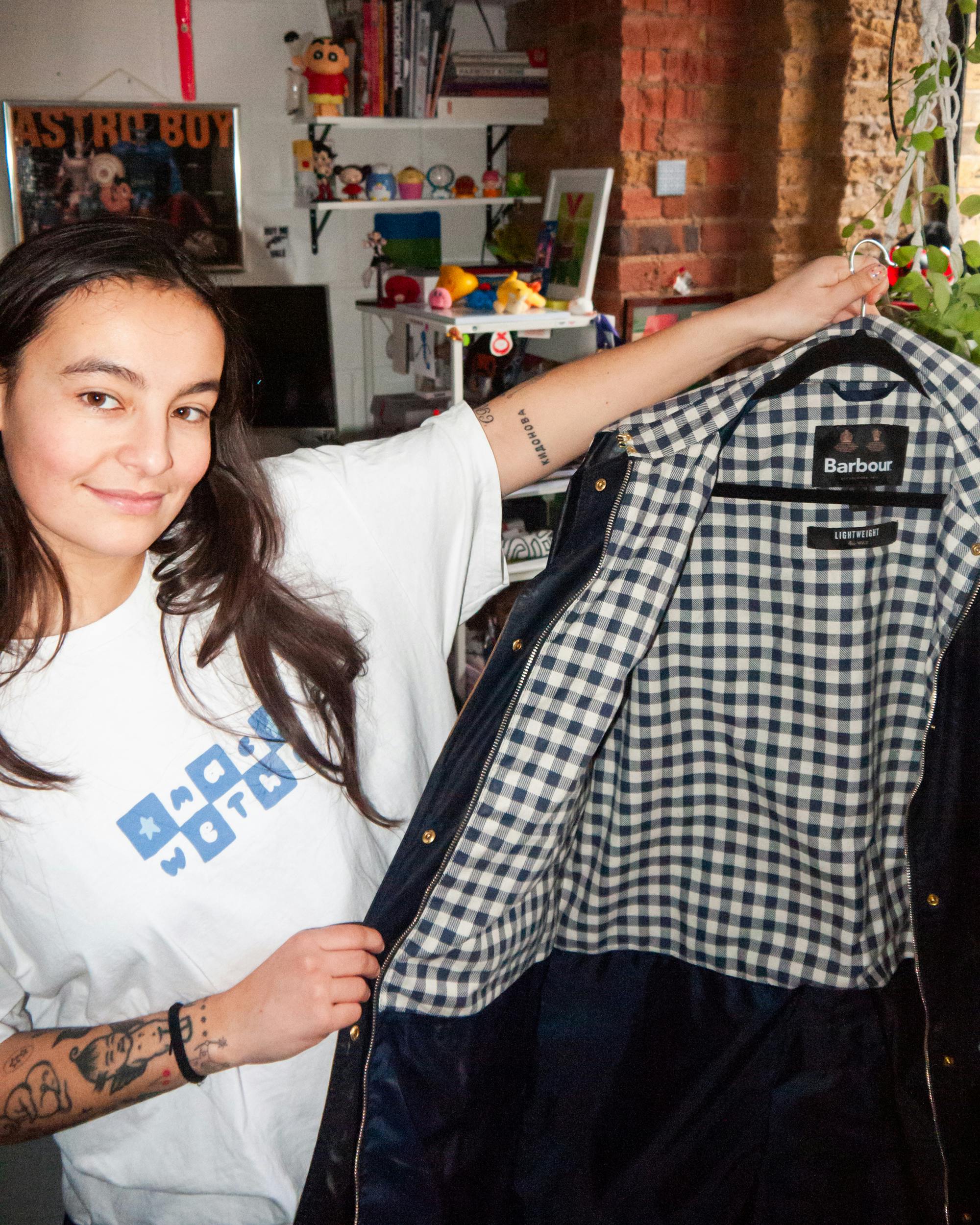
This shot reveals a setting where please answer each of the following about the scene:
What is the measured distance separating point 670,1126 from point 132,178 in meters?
2.69

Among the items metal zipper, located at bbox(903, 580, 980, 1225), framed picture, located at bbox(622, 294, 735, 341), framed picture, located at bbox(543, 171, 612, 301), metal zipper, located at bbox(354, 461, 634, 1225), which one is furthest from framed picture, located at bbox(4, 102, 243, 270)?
metal zipper, located at bbox(903, 580, 980, 1225)

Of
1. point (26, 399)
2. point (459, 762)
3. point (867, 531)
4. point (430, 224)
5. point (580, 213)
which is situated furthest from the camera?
point (430, 224)

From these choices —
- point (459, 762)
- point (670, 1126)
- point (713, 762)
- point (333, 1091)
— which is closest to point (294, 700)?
point (459, 762)

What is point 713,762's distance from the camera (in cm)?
118

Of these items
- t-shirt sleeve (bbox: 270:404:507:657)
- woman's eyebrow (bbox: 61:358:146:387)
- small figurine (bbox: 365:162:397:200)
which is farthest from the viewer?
small figurine (bbox: 365:162:397:200)

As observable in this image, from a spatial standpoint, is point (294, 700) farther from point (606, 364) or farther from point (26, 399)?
point (606, 364)

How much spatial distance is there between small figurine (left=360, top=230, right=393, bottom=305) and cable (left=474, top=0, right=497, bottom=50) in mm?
649

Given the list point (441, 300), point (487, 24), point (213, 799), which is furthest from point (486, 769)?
point (487, 24)

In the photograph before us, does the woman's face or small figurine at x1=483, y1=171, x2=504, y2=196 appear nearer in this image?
the woman's face

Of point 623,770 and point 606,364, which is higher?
point 606,364

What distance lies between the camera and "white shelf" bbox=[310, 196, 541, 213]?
9.17ft

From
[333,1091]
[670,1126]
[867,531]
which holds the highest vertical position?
[867,531]

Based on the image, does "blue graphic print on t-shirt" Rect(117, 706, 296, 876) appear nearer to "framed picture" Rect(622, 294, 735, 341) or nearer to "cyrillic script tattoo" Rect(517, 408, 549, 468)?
"cyrillic script tattoo" Rect(517, 408, 549, 468)

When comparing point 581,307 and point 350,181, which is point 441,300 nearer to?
point 581,307
